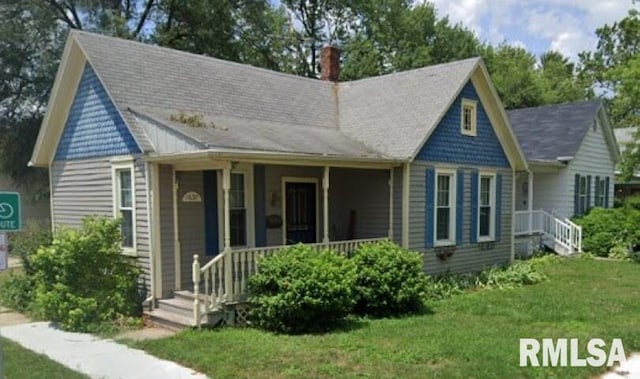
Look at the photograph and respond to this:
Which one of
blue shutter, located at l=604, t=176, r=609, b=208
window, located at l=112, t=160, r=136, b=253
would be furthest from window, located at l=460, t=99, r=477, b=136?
blue shutter, located at l=604, t=176, r=609, b=208

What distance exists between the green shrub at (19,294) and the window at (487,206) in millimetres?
10773

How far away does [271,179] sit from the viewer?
11414 millimetres

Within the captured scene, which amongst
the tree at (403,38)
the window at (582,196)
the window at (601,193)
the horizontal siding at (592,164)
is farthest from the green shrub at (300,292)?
the tree at (403,38)

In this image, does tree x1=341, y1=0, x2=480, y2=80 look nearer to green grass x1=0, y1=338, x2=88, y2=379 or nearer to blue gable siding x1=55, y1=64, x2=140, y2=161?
blue gable siding x1=55, y1=64, x2=140, y2=161

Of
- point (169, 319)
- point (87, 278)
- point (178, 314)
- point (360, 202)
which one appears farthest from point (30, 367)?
point (360, 202)

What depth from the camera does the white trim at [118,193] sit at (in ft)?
31.8

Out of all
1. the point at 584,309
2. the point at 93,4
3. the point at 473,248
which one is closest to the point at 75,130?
the point at 473,248

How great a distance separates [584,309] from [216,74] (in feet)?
30.4

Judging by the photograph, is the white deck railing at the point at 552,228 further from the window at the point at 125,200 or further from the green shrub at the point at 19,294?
the green shrub at the point at 19,294

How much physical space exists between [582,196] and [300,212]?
43.2ft

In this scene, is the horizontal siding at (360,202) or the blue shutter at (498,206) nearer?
the horizontal siding at (360,202)

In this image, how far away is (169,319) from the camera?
8656 millimetres

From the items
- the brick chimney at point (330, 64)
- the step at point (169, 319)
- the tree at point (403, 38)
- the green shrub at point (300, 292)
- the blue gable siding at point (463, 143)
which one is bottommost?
the step at point (169, 319)

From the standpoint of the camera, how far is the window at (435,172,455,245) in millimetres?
12598
